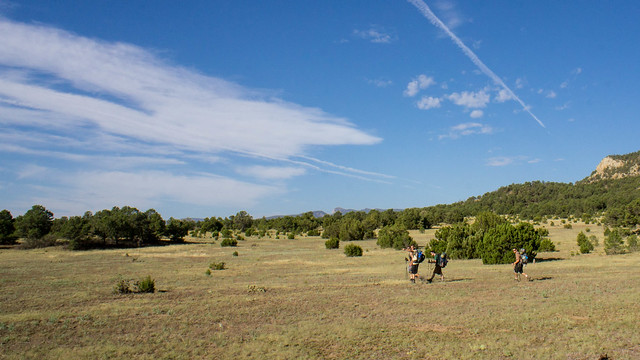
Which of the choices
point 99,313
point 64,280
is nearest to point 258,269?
point 64,280

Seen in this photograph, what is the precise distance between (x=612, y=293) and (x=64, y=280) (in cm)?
2628

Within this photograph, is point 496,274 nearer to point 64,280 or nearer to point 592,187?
point 64,280

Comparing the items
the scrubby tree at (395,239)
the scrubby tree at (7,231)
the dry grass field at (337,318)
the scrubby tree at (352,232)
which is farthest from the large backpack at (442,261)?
the scrubby tree at (7,231)

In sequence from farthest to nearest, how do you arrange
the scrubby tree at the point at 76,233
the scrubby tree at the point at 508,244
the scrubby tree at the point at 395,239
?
the scrubby tree at the point at 76,233, the scrubby tree at the point at 395,239, the scrubby tree at the point at 508,244

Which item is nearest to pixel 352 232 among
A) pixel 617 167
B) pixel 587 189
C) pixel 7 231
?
pixel 7 231

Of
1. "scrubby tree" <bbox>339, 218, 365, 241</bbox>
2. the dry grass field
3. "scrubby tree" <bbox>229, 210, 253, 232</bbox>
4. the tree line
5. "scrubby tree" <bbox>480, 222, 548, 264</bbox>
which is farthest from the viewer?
"scrubby tree" <bbox>229, 210, 253, 232</bbox>

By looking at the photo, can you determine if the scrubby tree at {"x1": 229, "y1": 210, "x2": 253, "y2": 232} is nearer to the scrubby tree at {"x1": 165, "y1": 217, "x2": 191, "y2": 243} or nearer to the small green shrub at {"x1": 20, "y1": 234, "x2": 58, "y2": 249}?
the scrubby tree at {"x1": 165, "y1": 217, "x2": 191, "y2": 243}

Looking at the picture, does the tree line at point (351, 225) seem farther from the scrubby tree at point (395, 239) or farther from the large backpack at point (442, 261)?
the large backpack at point (442, 261)

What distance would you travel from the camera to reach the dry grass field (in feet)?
30.7

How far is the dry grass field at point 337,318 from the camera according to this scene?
9.37 meters

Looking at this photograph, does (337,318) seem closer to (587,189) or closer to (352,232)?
(352,232)

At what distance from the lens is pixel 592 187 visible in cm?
10381

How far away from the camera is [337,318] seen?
1239 centimetres

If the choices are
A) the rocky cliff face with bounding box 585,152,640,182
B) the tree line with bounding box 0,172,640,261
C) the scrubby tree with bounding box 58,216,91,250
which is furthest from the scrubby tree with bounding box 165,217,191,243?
the rocky cliff face with bounding box 585,152,640,182
